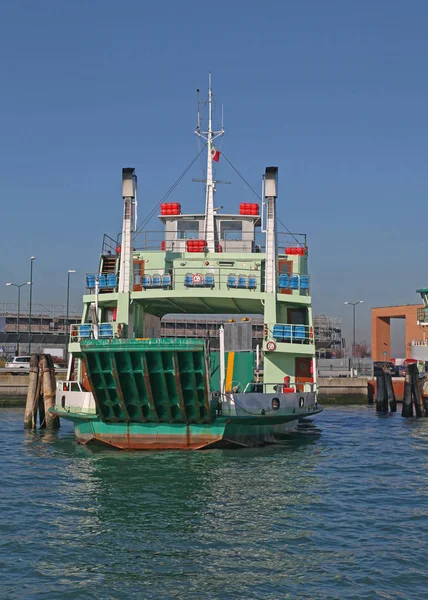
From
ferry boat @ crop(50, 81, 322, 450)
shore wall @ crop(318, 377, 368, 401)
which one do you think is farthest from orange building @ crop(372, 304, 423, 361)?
ferry boat @ crop(50, 81, 322, 450)

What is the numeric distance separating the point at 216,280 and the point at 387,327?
58945 millimetres

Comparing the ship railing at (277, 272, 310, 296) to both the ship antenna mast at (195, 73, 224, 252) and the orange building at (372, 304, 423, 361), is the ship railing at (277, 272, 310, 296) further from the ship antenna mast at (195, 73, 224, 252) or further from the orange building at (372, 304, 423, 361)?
the orange building at (372, 304, 423, 361)

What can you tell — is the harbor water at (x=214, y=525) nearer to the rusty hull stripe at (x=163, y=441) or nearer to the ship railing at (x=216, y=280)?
the rusty hull stripe at (x=163, y=441)

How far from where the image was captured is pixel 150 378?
864 inches

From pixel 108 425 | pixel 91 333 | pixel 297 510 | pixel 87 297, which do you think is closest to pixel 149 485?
pixel 297 510

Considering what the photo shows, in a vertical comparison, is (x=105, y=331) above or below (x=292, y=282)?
below

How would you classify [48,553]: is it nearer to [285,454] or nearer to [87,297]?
[285,454]

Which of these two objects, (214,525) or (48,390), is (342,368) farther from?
(214,525)

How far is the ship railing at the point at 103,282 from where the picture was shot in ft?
93.7

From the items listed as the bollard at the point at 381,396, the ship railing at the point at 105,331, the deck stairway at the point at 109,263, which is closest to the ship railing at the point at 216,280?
the deck stairway at the point at 109,263

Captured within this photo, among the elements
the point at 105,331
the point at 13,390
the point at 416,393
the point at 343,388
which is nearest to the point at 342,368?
the point at 343,388

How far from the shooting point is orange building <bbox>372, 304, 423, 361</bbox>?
3088 inches

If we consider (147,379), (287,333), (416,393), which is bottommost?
(416,393)

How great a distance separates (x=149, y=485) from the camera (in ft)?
60.2
